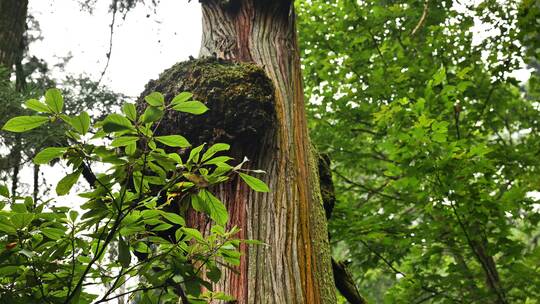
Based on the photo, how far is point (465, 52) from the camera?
4.70 metres

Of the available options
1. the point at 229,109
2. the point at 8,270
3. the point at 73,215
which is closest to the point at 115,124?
the point at 73,215

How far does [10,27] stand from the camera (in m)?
3.63

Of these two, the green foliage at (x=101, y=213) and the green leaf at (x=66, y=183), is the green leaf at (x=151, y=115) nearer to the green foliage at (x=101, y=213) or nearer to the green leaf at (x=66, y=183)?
the green foliage at (x=101, y=213)

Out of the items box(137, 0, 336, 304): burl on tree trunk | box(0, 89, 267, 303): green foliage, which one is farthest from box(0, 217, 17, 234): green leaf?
box(137, 0, 336, 304): burl on tree trunk

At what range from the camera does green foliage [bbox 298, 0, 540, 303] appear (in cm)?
370

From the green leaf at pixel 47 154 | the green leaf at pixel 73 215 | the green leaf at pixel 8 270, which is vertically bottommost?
the green leaf at pixel 8 270

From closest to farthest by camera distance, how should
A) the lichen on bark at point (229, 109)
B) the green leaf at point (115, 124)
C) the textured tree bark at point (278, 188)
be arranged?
the green leaf at point (115, 124) → the textured tree bark at point (278, 188) → the lichen on bark at point (229, 109)

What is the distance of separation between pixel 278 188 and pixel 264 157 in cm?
17

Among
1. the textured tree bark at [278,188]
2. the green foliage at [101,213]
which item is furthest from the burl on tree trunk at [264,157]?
the green foliage at [101,213]

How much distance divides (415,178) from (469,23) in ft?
6.70

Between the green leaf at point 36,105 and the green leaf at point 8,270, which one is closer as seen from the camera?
the green leaf at point 36,105

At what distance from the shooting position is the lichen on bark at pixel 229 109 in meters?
2.10

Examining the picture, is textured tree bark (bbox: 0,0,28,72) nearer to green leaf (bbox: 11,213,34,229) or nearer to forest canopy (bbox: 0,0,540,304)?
forest canopy (bbox: 0,0,540,304)

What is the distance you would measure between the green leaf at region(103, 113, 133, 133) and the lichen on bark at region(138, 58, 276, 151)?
1.05m
